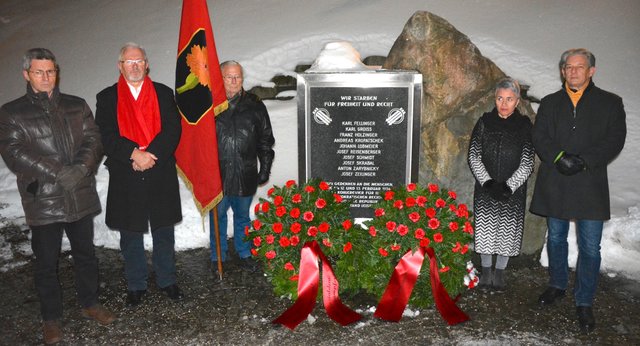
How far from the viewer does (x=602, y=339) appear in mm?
3893

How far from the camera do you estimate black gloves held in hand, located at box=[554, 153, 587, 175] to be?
3.91m

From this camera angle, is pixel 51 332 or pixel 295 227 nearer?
pixel 51 332

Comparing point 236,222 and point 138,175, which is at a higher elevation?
point 138,175

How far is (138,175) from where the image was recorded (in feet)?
13.8

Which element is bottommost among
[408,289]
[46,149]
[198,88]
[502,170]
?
[408,289]

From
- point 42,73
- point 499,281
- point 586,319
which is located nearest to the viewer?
point 42,73

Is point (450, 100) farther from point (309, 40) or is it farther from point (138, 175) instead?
point (309, 40)

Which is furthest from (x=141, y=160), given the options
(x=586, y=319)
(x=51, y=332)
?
(x=586, y=319)

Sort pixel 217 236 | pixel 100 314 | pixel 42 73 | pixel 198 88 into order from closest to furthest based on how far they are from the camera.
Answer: pixel 42 73
pixel 100 314
pixel 198 88
pixel 217 236

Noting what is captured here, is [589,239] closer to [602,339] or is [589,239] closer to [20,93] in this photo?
[602,339]

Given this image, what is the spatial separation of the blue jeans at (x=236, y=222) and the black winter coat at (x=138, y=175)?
844 millimetres

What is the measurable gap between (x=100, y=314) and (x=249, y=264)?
58.1 inches

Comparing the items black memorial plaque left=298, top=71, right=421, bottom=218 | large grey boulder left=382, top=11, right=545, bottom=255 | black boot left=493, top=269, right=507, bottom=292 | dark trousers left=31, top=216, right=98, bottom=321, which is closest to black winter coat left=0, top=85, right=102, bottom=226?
dark trousers left=31, top=216, right=98, bottom=321

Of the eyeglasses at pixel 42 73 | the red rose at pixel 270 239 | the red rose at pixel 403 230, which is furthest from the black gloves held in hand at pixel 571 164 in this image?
the eyeglasses at pixel 42 73
